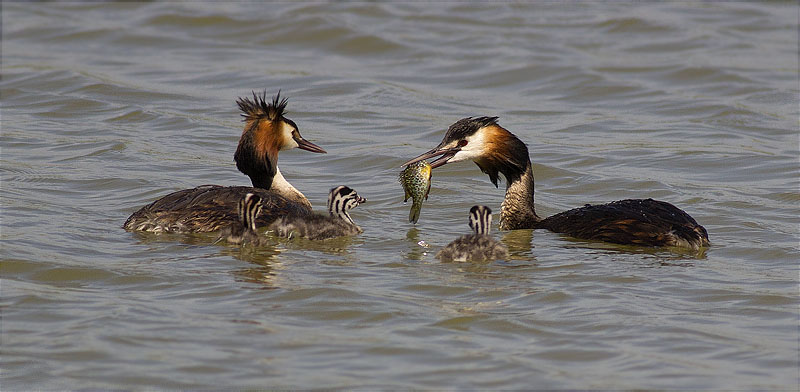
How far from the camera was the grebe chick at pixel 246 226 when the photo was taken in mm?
8117

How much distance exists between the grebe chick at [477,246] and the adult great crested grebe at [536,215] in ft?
3.00

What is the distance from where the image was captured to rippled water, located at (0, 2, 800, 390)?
6164 mm

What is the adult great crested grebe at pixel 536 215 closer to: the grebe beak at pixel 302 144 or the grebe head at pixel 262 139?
the grebe beak at pixel 302 144

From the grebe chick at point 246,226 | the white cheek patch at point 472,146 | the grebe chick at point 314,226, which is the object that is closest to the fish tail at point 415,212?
the white cheek patch at point 472,146

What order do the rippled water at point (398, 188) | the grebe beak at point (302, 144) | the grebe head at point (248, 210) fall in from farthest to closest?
the grebe beak at point (302, 144)
the grebe head at point (248, 210)
the rippled water at point (398, 188)

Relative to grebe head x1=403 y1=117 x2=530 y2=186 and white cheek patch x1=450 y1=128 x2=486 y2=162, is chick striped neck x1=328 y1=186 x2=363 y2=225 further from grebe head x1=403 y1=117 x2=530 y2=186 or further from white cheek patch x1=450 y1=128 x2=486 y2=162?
white cheek patch x1=450 y1=128 x2=486 y2=162

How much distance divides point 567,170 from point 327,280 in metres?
4.57

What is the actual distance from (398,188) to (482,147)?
1659 mm

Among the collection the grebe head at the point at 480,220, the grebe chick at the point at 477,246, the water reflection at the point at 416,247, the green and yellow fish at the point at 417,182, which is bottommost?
the water reflection at the point at 416,247

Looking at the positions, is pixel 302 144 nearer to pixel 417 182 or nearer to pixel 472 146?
pixel 417 182

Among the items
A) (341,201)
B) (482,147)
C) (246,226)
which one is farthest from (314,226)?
(482,147)

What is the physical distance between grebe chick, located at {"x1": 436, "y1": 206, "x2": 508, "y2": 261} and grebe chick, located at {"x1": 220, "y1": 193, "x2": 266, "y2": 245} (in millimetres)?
1230

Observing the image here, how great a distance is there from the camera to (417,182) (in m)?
9.05

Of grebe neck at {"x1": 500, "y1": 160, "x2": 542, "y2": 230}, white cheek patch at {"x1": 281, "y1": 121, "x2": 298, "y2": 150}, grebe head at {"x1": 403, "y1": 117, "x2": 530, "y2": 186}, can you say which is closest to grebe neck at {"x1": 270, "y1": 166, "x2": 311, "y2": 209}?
white cheek patch at {"x1": 281, "y1": 121, "x2": 298, "y2": 150}
